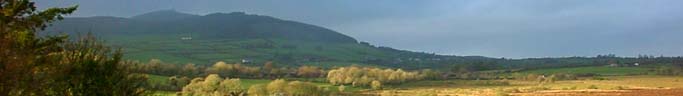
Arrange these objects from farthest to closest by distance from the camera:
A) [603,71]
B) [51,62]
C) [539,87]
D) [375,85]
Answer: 1. [603,71]
2. [375,85]
3. [539,87]
4. [51,62]

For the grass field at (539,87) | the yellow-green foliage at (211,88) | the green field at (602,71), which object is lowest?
the grass field at (539,87)

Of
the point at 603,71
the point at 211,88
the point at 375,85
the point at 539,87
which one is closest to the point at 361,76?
the point at 375,85

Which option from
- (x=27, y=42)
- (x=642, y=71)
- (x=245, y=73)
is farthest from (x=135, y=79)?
(x=642, y=71)

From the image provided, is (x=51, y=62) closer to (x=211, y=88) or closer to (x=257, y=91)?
(x=211, y=88)

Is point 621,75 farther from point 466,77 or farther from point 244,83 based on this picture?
point 244,83

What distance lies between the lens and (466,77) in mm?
157875

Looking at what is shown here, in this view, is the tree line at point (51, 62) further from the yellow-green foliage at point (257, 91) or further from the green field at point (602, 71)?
the green field at point (602, 71)

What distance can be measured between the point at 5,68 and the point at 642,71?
498ft

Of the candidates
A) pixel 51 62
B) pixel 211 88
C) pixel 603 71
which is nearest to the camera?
pixel 51 62

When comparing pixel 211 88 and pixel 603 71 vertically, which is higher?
pixel 603 71

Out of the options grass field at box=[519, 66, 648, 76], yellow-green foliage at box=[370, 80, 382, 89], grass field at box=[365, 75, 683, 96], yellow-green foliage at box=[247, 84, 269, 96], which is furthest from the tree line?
grass field at box=[519, 66, 648, 76]

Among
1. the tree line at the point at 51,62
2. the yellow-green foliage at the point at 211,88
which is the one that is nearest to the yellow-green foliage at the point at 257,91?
the yellow-green foliage at the point at 211,88

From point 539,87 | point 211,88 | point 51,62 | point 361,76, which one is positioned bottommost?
point 539,87

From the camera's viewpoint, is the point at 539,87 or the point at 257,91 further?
the point at 539,87
